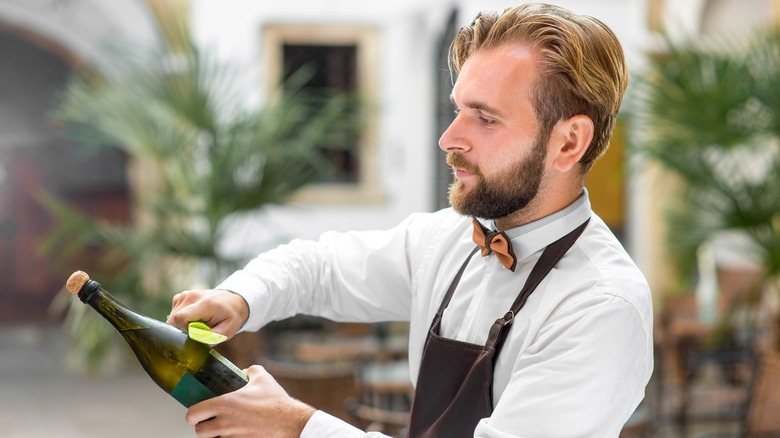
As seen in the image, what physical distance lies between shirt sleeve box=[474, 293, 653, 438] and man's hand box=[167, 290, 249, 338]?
425 mm

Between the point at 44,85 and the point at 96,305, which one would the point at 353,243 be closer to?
the point at 96,305

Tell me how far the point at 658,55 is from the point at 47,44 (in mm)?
6323

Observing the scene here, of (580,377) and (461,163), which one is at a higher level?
(461,163)

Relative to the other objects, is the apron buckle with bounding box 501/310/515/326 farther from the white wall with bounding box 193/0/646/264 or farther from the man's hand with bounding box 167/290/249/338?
Answer: the white wall with bounding box 193/0/646/264

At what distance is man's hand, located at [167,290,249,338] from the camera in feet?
4.04

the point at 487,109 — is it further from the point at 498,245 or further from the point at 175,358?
the point at 175,358

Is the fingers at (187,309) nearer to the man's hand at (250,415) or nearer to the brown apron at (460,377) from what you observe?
the man's hand at (250,415)

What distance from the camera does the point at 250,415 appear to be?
110 centimetres

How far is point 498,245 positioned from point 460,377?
0.74 feet

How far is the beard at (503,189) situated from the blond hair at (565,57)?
5cm

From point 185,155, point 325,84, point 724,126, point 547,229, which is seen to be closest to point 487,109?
point 547,229

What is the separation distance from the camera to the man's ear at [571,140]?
1.26m

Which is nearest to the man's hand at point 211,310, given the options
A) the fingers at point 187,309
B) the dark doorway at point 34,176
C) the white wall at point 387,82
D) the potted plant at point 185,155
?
the fingers at point 187,309

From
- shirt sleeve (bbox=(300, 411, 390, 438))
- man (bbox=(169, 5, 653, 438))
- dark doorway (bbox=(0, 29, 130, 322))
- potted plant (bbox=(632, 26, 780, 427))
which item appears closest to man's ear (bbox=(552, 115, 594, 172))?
man (bbox=(169, 5, 653, 438))
